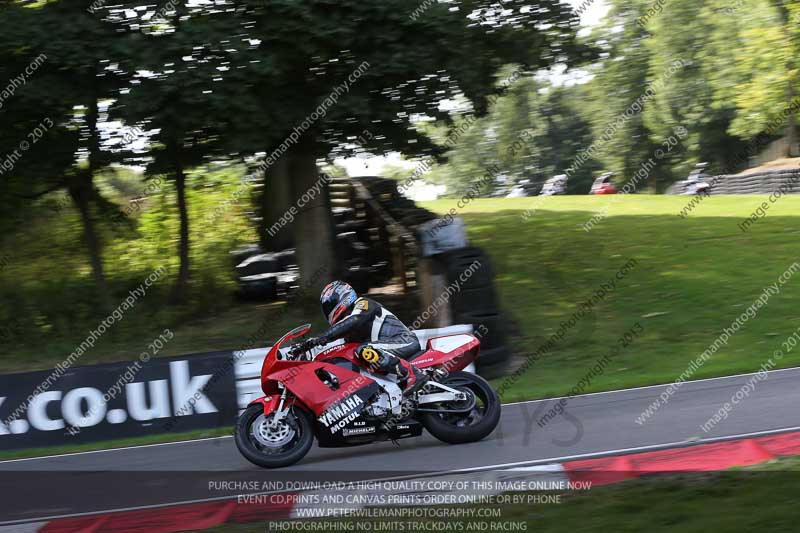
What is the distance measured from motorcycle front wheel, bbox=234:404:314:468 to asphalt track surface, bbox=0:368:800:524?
0.16 metres

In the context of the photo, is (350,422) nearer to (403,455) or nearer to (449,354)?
(403,455)

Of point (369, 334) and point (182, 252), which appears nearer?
Answer: point (369, 334)

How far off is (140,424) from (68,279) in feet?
30.0

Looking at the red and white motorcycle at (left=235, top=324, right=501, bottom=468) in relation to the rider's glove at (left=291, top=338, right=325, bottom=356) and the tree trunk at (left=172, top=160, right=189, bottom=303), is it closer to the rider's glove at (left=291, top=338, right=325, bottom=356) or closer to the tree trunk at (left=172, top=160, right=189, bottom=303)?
the rider's glove at (left=291, top=338, right=325, bottom=356)

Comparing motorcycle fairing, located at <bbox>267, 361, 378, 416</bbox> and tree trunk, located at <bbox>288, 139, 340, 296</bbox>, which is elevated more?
motorcycle fairing, located at <bbox>267, 361, 378, 416</bbox>

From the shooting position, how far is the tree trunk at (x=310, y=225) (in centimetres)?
1955

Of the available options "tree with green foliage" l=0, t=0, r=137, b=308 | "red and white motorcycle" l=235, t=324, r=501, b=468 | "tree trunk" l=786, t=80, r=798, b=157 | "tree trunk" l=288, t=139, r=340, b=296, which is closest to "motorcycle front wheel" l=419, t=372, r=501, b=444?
"red and white motorcycle" l=235, t=324, r=501, b=468

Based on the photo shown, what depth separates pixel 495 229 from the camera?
2662 centimetres

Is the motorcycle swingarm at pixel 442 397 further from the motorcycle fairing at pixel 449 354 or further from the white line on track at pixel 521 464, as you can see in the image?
the white line on track at pixel 521 464

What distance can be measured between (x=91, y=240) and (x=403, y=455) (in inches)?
523

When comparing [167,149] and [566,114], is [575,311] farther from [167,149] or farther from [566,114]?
[566,114]

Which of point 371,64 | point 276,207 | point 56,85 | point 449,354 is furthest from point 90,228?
point 449,354

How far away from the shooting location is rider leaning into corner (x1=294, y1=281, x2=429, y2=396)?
8789 mm

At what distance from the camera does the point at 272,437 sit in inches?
346
